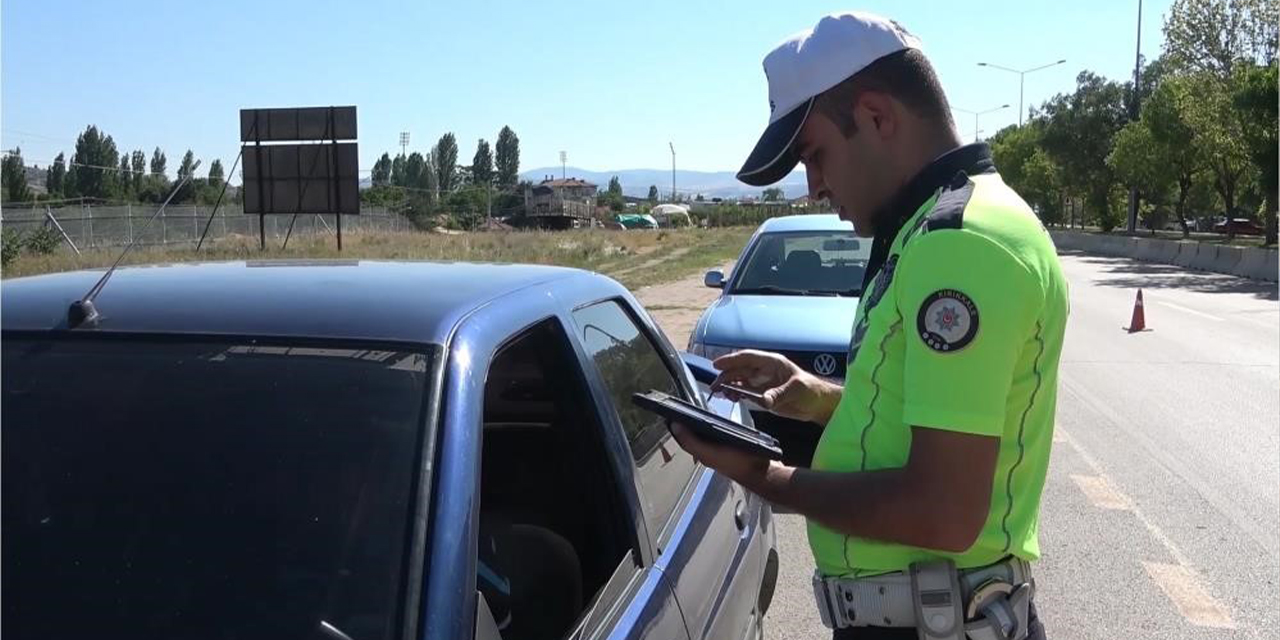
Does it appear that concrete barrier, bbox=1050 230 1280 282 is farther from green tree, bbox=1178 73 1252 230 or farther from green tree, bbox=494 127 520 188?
green tree, bbox=494 127 520 188

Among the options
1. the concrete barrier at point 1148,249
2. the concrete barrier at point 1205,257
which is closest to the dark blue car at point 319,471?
the concrete barrier at point 1205,257

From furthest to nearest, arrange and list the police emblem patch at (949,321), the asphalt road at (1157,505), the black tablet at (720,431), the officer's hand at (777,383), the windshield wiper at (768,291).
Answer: the windshield wiper at (768,291), the asphalt road at (1157,505), the officer's hand at (777,383), the black tablet at (720,431), the police emblem patch at (949,321)

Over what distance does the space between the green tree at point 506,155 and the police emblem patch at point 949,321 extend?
162 m

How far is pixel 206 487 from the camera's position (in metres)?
1.95

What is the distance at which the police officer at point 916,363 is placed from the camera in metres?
1.74

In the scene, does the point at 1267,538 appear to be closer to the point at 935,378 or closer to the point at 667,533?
the point at 667,533

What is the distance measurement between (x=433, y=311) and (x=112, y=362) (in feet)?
2.03

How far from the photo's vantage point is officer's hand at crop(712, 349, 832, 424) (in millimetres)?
2656

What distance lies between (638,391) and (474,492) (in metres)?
1.30

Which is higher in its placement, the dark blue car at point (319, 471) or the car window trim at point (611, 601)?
the dark blue car at point (319, 471)

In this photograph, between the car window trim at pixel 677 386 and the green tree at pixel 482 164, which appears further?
the green tree at pixel 482 164

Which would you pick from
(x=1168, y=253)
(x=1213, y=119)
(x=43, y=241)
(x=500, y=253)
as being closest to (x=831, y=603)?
(x=500, y=253)

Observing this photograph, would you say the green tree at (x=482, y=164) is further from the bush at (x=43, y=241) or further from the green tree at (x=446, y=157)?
the bush at (x=43, y=241)

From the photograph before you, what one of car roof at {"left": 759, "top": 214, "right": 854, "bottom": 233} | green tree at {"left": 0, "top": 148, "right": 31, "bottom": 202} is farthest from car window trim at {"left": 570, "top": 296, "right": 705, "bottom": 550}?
green tree at {"left": 0, "top": 148, "right": 31, "bottom": 202}
